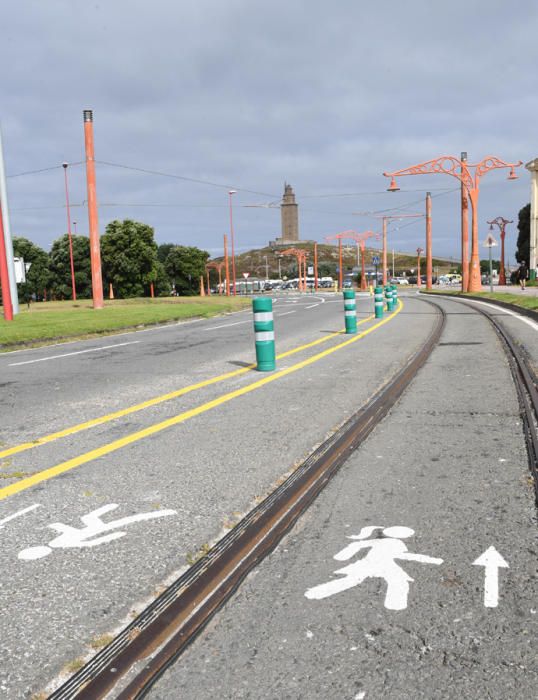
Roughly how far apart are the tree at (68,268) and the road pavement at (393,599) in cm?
7486

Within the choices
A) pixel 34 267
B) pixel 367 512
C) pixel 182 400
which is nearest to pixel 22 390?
pixel 182 400

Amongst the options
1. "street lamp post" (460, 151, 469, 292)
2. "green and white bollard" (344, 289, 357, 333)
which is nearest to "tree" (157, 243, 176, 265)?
"street lamp post" (460, 151, 469, 292)

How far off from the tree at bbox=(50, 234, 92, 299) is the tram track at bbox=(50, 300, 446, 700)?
2940 inches

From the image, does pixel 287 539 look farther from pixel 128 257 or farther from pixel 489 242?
pixel 128 257

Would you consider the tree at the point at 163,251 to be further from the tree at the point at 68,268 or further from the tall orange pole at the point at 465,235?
the tall orange pole at the point at 465,235

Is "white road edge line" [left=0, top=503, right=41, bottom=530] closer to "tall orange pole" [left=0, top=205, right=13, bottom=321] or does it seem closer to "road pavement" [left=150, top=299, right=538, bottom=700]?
"road pavement" [left=150, top=299, right=538, bottom=700]

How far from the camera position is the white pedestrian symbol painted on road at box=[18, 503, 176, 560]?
3110 mm

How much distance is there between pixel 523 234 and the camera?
88.9 meters

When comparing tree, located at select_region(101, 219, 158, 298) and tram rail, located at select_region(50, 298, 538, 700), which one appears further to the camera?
tree, located at select_region(101, 219, 158, 298)

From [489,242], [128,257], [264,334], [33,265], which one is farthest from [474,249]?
[33,265]

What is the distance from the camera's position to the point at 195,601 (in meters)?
2.56

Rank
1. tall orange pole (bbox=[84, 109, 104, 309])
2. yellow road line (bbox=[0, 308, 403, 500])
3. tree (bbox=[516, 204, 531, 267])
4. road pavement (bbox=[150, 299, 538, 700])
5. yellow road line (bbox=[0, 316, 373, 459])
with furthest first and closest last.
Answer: tree (bbox=[516, 204, 531, 267]), tall orange pole (bbox=[84, 109, 104, 309]), yellow road line (bbox=[0, 316, 373, 459]), yellow road line (bbox=[0, 308, 403, 500]), road pavement (bbox=[150, 299, 538, 700])

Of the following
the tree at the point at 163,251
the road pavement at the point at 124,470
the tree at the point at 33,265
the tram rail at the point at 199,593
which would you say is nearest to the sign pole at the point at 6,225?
the road pavement at the point at 124,470

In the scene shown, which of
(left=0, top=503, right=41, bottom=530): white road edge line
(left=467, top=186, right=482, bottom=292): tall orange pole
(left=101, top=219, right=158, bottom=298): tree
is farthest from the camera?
(left=101, top=219, right=158, bottom=298): tree
